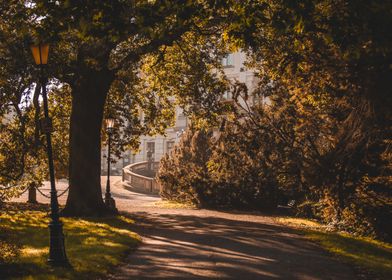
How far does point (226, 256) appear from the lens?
40.1 feet

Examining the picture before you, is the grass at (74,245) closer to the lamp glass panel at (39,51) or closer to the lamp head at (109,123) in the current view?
the lamp glass panel at (39,51)

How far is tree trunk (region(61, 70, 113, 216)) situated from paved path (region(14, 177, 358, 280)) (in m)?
3.44

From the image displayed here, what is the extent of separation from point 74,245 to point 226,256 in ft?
12.5

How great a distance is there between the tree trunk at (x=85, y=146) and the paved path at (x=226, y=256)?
344cm

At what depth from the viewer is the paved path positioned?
33.4 feet

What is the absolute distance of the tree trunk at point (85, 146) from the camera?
2100 cm

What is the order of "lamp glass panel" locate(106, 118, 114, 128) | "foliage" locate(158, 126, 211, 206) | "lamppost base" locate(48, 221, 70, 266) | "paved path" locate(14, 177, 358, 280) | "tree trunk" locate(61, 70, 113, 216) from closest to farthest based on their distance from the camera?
"paved path" locate(14, 177, 358, 280) < "lamppost base" locate(48, 221, 70, 266) < "tree trunk" locate(61, 70, 113, 216) < "lamp glass panel" locate(106, 118, 114, 128) < "foliage" locate(158, 126, 211, 206)

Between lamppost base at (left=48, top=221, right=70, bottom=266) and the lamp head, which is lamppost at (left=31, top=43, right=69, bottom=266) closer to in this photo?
lamppost base at (left=48, top=221, right=70, bottom=266)

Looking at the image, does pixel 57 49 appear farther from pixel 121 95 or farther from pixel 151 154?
pixel 151 154

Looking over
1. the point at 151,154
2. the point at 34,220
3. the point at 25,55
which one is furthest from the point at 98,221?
the point at 151,154

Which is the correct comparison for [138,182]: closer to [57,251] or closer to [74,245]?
[74,245]

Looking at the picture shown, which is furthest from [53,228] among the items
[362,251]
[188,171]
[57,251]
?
[188,171]

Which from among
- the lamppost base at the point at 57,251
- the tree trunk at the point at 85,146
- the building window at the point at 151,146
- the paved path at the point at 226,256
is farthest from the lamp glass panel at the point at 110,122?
the building window at the point at 151,146

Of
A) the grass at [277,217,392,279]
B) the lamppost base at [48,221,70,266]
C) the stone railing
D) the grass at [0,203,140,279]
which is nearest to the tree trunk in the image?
the grass at [0,203,140,279]
